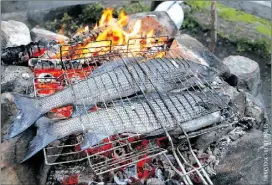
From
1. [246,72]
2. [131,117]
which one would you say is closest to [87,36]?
[131,117]

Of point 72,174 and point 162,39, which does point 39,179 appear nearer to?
point 72,174

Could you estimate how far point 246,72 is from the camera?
528cm

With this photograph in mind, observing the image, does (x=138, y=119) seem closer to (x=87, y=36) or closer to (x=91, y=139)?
(x=91, y=139)

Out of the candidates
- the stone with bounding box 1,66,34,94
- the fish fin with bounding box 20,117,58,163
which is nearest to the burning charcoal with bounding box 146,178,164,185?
the fish fin with bounding box 20,117,58,163

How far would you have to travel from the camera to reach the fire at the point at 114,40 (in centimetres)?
Answer: 471

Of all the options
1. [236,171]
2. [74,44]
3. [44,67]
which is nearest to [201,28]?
[74,44]

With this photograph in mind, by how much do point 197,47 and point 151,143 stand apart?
6.98 feet

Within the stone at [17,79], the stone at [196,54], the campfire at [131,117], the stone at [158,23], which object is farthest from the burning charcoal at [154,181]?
the stone at [158,23]

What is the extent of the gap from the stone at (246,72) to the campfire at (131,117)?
72 centimetres

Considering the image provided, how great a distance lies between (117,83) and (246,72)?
229cm

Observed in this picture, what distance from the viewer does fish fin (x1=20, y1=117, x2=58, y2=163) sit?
3038 millimetres

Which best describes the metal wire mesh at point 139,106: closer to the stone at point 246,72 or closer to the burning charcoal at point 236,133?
the burning charcoal at point 236,133

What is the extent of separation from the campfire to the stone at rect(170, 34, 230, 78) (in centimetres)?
7

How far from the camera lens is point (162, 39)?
5383mm
